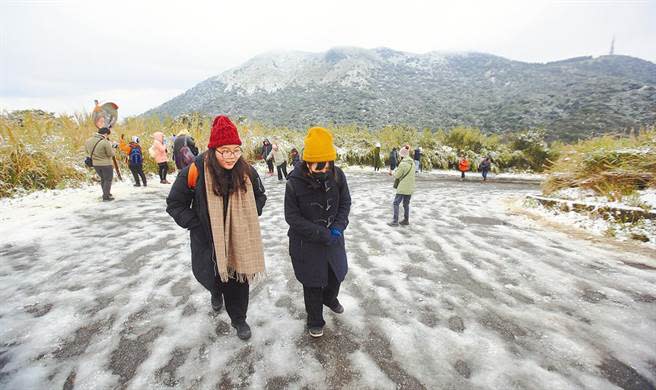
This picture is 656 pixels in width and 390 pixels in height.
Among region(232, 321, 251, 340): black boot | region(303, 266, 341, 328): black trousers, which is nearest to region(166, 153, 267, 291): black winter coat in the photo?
region(232, 321, 251, 340): black boot

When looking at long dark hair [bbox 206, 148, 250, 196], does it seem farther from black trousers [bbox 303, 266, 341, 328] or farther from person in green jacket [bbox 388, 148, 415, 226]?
person in green jacket [bbox 388, 148, 415, 226]

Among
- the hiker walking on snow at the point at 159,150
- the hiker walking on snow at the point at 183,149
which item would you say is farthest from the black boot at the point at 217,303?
the hiker walking on snow at the point at 159,150

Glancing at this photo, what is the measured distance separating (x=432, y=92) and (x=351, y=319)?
84720 mm

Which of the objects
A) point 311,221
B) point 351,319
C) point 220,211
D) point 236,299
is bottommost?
point 351,319

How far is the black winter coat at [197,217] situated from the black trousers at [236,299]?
6.6 inches

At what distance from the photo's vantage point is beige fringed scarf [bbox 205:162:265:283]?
7.02 ft

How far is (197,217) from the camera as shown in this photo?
2.19m

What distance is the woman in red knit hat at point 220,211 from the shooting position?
2137 millimetres

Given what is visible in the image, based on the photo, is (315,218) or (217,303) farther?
(217,303)

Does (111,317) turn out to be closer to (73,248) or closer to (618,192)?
(73,248)

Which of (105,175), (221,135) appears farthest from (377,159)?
(221,135)

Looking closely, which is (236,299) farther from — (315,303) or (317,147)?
(317,147)

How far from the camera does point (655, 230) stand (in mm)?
4574

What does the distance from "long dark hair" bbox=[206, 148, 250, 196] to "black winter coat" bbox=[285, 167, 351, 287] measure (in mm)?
362
